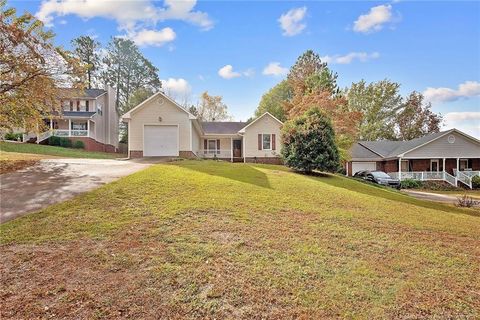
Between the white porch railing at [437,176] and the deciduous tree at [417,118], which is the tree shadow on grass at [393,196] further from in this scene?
the deciduous tree at [417,118]

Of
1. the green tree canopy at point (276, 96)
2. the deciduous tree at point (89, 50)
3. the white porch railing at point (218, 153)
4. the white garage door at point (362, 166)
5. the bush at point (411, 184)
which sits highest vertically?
the deciduous tree at point (89, 50)

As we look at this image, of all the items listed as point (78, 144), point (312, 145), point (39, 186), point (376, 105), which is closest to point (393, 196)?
point (312, 145)

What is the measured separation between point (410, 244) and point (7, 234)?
7438mm

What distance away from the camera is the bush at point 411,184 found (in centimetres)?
2795

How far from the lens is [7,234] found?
211 inches

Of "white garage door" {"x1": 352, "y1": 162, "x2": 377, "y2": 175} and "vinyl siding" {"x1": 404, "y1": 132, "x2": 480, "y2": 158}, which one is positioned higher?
"vinyl siding" {"x1": 404, "y1": 132, "x2": 480, "y2": 158}

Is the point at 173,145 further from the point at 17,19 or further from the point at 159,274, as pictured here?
the point at 159,274

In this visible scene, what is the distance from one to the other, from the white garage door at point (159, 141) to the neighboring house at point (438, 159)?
64.5 feet

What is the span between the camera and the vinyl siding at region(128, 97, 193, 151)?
23.0m

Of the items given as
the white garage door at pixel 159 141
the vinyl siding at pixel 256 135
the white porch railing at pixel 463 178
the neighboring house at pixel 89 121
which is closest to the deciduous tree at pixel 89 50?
the neighboring house at pixel 89 121

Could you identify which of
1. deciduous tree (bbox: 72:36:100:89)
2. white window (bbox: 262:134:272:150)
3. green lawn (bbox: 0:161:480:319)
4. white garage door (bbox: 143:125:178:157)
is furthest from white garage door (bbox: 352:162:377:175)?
deciduous tree (bbox: 72:36:100:89)

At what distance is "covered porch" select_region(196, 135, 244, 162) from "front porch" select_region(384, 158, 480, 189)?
15.5 meters

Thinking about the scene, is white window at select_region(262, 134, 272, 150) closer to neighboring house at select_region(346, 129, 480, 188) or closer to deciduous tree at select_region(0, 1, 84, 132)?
neighboring house at select_region(346, 129, 480, 188)

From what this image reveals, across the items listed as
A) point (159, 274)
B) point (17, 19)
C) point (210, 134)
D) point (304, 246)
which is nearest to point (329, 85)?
point (210, 134)
